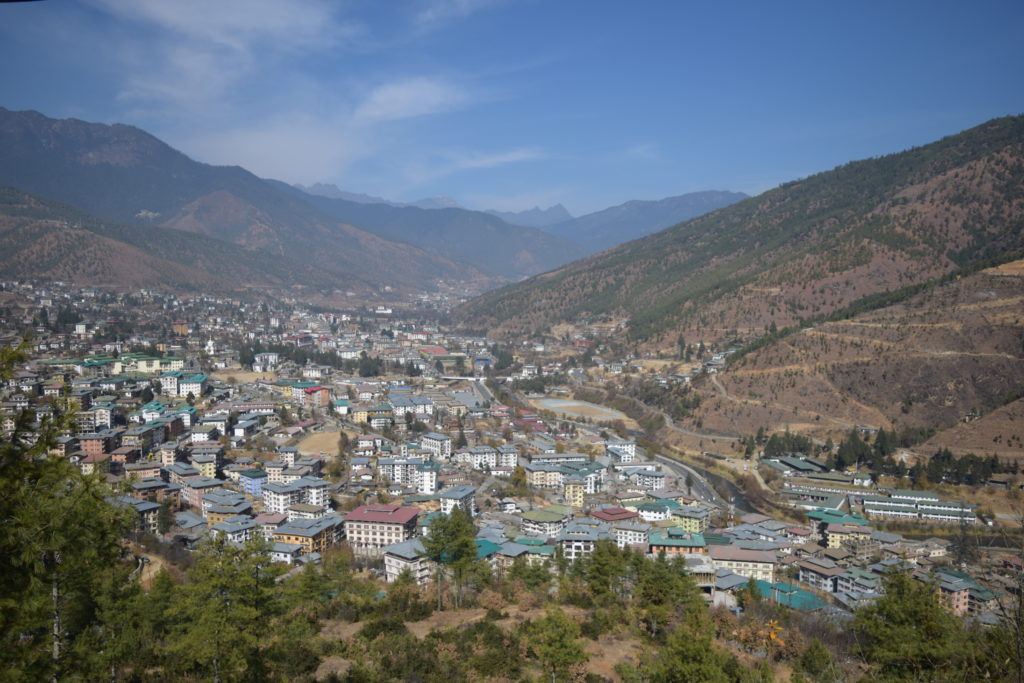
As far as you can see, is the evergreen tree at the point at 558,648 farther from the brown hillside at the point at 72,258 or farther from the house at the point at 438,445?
the brown hillside at the point at 72,258

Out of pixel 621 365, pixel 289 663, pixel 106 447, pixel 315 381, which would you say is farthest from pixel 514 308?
pixel 289 663

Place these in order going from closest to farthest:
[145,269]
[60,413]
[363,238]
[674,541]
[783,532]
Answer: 1. [60,413]
2. [674,541]
3. [783,532]
4. [145,269]
5. [363,238]

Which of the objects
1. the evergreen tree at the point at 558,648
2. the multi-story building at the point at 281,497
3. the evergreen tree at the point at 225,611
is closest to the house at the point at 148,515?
the multi-story building at the point at 281,497

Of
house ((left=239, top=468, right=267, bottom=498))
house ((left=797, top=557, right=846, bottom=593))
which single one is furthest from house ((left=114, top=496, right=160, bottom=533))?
house ((left=797, top=557, right=846, bottom=593))

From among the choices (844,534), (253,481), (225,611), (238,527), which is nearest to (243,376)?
(253,481)

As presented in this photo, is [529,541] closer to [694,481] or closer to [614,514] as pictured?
[614,514]

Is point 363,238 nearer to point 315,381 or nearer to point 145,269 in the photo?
point 145,269
